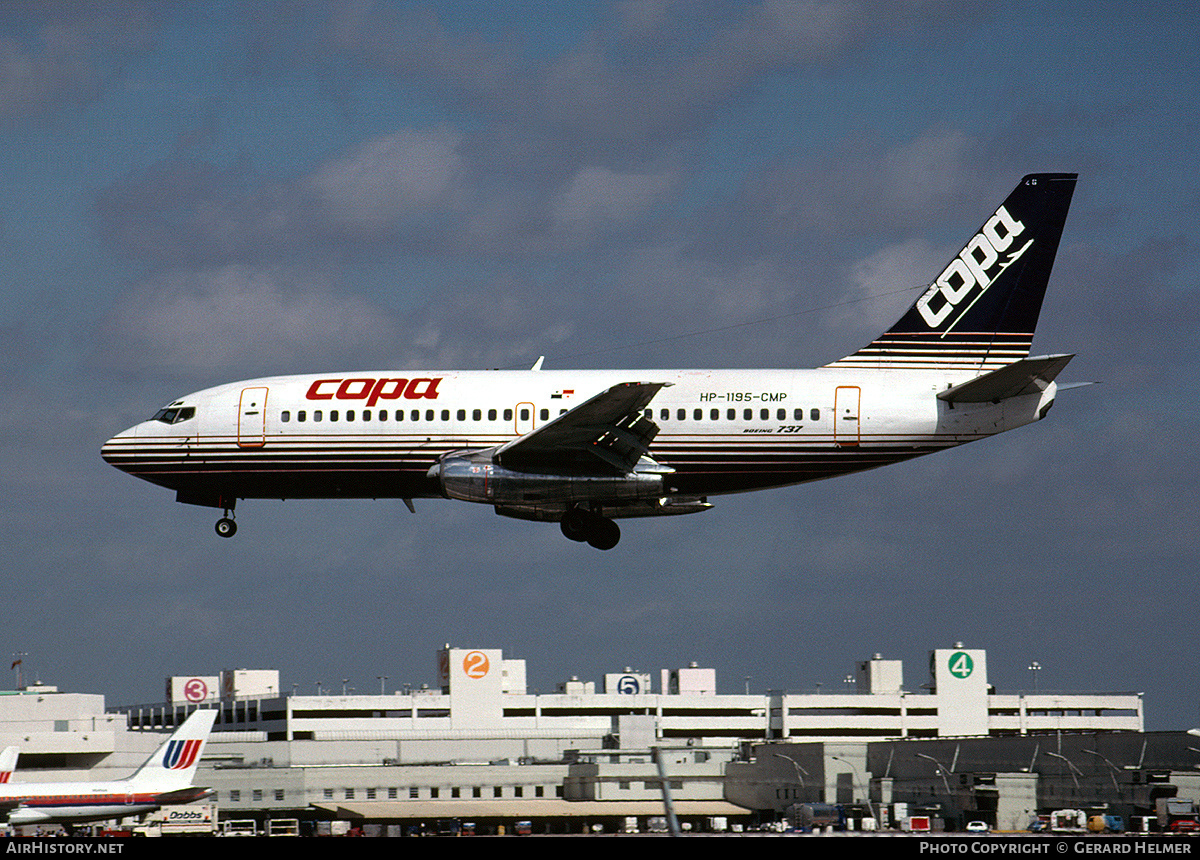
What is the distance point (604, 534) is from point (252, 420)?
11.0 metres

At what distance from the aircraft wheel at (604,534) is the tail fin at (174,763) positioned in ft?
59.7

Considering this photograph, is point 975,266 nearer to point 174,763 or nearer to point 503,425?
point 503,425

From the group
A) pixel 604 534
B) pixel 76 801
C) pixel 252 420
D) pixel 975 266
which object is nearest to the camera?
pixel 604 534

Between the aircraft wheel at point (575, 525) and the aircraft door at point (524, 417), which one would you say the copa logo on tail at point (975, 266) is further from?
the aircraft door at point (524, 417)

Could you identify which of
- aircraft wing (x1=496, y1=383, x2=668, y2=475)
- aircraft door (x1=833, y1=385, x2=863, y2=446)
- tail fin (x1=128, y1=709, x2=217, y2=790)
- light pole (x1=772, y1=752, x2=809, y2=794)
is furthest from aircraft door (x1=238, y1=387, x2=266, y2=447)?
light pole (x1=772, y1=752, x2=809, y2=794)

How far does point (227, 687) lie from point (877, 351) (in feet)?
328

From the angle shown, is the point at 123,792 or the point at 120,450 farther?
the point at 123,792

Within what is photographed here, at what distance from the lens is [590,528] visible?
46.1 m

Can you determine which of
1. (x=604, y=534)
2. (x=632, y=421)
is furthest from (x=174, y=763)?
(x=632, y=421)

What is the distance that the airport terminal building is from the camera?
200ft

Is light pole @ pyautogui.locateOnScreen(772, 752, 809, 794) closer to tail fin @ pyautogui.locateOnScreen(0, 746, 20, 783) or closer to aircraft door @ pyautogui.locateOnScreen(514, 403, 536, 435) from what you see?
aircraft door @ pyautogui.locateOnScreen(514, 403, 536, 435)

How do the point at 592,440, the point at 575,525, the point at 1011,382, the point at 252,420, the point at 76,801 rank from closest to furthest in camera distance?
the point at 1011,382
the point at 592,440
the point at 575,525
the point at 252,420
the point at 76,801

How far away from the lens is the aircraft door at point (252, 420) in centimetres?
4672
